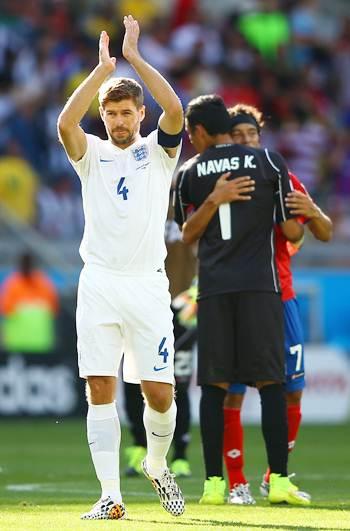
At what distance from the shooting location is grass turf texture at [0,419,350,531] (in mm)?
6902

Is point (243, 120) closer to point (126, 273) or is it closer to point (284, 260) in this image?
point (284, 260)

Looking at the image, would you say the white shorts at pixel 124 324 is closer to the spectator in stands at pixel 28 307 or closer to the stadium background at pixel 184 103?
the stadium background at pixel 184 103

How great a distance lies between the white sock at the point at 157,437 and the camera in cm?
743

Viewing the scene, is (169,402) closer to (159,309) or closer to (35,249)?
(159,309)

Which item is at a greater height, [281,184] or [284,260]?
[281,184]

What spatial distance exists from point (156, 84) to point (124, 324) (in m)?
1.23

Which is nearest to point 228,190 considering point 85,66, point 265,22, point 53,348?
point 53,348

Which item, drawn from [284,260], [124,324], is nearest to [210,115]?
[284,260]

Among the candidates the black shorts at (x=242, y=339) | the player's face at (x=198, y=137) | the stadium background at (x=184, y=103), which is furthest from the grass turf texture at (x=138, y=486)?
the player's face at (x=198, y=137)

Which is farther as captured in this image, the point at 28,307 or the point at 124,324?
the point at 28,307

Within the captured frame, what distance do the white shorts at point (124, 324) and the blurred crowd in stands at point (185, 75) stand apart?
10311 millimetres

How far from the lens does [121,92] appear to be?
724cm

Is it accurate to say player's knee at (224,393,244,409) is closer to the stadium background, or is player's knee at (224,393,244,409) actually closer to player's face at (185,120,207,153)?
player's face at (185,120,207,153)

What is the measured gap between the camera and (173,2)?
856 inches
